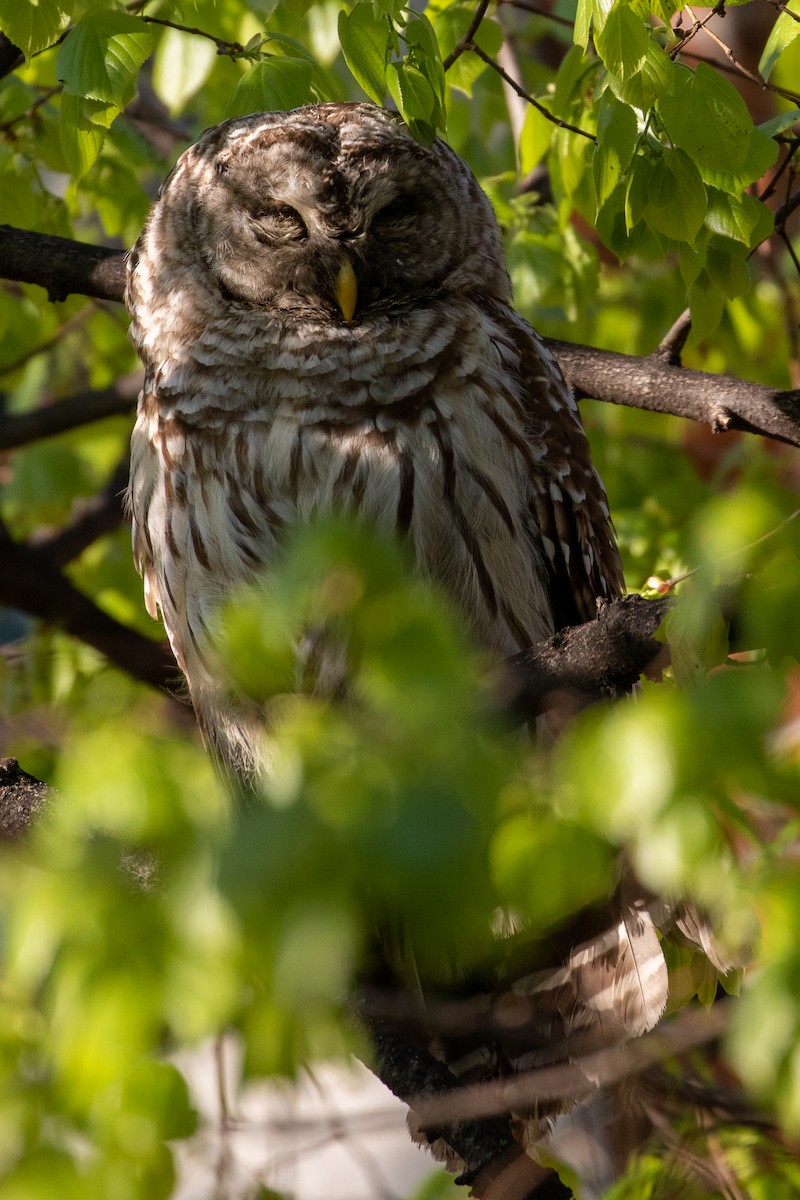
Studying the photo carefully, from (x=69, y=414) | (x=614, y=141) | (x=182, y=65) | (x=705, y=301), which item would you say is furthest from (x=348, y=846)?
(x=69, y=414)

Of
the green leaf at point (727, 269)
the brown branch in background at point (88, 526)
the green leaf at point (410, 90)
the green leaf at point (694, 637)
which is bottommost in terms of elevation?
the brown branch in background at point (88, 526)

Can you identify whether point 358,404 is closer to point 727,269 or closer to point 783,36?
point 727,269

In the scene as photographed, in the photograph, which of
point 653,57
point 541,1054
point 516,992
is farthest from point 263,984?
point 516,992

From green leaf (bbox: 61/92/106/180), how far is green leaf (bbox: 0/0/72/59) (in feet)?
0.32

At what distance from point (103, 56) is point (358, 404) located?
86 cm

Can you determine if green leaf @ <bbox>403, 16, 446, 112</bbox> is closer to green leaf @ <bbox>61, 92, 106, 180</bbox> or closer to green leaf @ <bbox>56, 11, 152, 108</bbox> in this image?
green leaf @ <bbox>56, 11, 152, 108</bbox>

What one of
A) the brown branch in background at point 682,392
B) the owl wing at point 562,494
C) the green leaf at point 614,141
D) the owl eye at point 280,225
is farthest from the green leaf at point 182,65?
the green leaf at point 614,141

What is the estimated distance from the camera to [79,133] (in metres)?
2.35

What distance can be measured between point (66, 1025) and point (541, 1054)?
1.83 meters

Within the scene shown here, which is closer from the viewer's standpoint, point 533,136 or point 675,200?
point 675,200

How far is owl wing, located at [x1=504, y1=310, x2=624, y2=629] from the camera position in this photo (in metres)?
2.94

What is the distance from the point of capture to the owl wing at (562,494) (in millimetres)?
2938

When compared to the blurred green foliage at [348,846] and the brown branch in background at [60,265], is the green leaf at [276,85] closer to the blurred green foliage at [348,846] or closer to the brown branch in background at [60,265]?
the brown branch in background at [60,265]

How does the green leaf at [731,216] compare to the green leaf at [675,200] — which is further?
the green leaf at [731,216]
